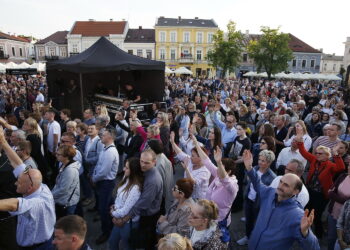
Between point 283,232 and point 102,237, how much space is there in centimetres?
246

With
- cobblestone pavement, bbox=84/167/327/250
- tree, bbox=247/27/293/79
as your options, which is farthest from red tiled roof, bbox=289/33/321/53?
cobblestone pavement, bbox=84/167/327/250

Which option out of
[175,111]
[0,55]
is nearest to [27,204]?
[175,111]

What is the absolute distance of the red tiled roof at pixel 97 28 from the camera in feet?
154

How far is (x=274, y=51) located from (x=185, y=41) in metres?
17.8

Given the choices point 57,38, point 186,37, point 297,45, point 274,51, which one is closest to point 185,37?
point 186,37

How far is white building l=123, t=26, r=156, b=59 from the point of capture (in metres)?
47.1

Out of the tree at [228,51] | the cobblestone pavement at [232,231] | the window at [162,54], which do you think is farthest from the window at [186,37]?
the cobblestone pavement at [232,231]

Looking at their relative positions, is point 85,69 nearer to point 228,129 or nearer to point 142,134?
point 142,134

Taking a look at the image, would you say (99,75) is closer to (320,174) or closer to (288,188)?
(320,174)

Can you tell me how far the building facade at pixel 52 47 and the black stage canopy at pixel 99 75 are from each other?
1587 inches

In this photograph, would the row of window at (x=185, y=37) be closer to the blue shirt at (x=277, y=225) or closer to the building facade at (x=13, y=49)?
the building facade at (x=13, y=49)

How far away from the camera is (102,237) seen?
145 inches

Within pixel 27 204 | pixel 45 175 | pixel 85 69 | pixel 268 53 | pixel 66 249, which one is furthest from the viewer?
pixel 268 53

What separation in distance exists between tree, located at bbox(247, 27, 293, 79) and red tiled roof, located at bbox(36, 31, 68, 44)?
115 ft
